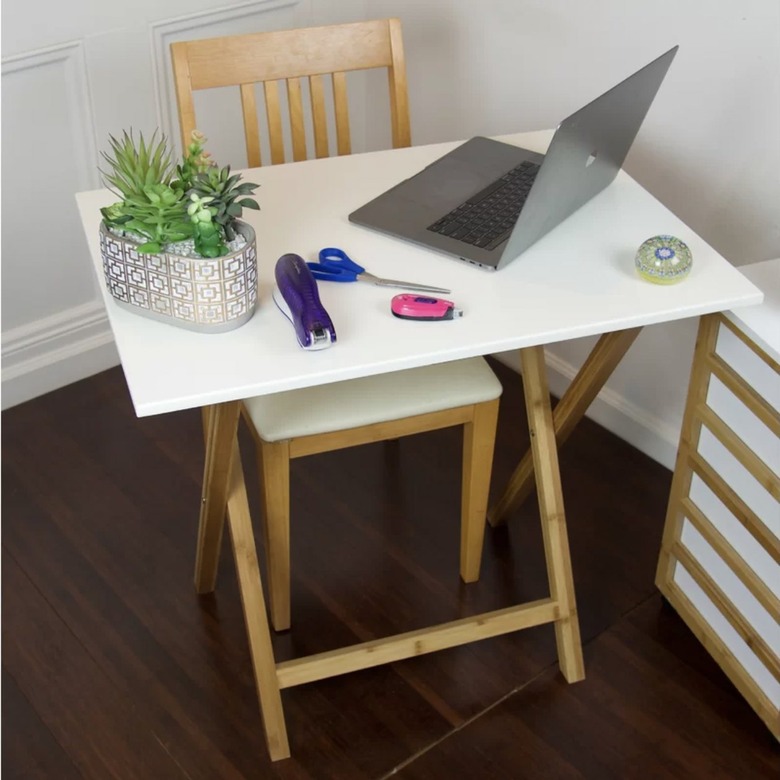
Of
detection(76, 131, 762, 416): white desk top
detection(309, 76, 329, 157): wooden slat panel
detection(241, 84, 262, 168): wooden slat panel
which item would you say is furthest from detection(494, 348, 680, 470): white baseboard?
detection(241, 84, 262, 168): wooden slat panel

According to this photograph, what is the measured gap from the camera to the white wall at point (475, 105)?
79.1 inches

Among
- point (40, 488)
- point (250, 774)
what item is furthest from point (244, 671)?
point (40, 488)

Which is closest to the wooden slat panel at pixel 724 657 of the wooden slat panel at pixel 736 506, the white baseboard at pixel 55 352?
the wooden slat panel at pixel 736 506

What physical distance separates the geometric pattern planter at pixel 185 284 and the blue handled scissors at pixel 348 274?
140 millimetres

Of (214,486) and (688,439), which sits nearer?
(214,486)

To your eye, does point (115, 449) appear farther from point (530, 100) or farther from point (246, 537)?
point (530, 100)

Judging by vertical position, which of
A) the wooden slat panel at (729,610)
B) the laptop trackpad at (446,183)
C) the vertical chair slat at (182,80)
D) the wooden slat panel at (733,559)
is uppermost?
the vertical chair slat at (182,80)

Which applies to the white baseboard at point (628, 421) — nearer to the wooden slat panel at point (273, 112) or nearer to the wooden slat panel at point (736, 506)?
the wooden slat panel at point (736, 506)

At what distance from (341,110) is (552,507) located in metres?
0.82

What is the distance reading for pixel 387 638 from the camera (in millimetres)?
1830

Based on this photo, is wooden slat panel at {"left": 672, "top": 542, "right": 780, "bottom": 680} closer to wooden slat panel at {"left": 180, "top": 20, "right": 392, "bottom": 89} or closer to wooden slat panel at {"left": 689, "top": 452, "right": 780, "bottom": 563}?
wooden slat panel at {"left": 689, "top": 452, "right": 780, "bottom": 563}

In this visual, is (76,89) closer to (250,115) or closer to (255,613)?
(250,115)

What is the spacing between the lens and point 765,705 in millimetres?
1809

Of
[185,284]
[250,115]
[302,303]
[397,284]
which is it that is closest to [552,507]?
[397,284]
